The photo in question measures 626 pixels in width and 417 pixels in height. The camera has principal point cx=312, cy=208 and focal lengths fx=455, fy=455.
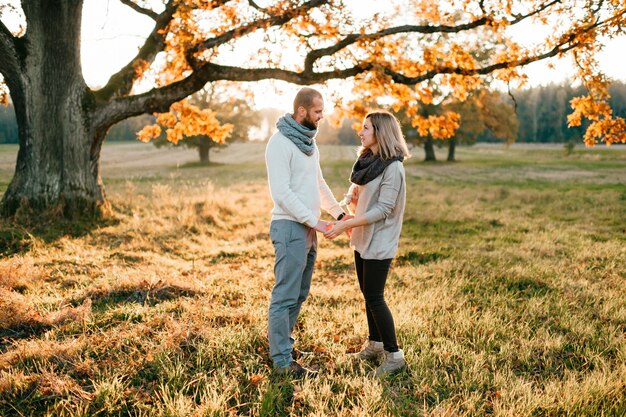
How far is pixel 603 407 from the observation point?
10.1ft

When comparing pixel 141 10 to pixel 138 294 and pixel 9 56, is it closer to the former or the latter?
pixel 9 56

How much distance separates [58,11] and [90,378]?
28.2 feet

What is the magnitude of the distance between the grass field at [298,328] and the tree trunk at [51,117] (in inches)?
37.7

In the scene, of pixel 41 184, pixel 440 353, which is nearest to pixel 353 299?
pixel 440 353

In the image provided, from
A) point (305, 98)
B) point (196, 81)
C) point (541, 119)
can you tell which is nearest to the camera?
point (305, 98)

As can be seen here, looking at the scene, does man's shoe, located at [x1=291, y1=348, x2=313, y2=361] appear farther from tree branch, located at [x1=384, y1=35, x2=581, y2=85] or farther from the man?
tree branch, located at [x1=384, y1=35, x2=581, y2=85]

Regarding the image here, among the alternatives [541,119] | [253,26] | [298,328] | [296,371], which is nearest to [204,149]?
[253,26]

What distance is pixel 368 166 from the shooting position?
151 inches

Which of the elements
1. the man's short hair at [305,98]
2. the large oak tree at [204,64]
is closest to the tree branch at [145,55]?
the large oak tree at [204,64]

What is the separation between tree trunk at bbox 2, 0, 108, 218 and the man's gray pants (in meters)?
7.05

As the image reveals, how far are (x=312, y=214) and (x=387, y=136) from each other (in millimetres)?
899

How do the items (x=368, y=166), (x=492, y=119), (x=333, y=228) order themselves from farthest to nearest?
(x=492, y=119), (x=368, y=166), (x=333, y=228)

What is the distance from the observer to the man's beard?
367cm

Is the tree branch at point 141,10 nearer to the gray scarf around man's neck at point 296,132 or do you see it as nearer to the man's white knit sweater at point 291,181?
the gray scarf around man's neck at point 296,132
